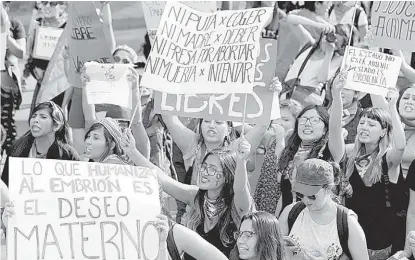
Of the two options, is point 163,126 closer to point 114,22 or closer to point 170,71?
point 170,71

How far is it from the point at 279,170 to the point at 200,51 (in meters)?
0.89

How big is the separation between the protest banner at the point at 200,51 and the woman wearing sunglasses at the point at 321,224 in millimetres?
825

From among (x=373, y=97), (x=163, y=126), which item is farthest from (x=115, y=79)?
(x=373, y=97)

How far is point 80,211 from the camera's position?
4.65m

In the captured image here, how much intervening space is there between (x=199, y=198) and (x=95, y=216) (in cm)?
100

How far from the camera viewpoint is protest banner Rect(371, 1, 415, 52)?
6.68 meters

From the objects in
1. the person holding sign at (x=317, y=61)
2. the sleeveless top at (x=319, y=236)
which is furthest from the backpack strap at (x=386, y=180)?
the person holding sign at (x=317, y=61)

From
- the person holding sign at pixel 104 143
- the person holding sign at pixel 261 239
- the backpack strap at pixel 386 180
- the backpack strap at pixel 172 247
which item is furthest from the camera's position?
the person holding sign at pixel 104 143

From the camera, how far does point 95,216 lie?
4.66 meters

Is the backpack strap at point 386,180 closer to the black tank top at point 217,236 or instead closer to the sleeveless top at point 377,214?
the sleeveless top at point 377,214

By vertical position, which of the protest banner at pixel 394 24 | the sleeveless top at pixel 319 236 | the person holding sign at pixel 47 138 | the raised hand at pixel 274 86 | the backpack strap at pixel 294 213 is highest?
the protest banner at pixel 394 24

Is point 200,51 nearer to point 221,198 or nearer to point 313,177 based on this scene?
point 221,198

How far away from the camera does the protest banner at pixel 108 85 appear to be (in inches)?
260

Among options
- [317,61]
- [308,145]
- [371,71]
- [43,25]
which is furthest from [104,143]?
[43,25]
